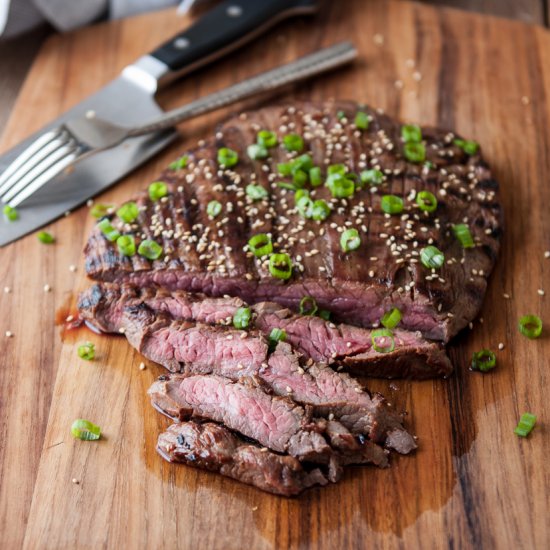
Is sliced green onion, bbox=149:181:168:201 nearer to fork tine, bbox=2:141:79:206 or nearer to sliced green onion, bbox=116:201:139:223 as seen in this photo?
sliced green onion, bbox=116:201:139:223

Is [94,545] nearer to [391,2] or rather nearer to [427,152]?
[427,152]

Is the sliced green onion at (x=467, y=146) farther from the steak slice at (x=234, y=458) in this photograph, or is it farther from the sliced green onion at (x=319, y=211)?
the steak slice at (x=234, y=458)

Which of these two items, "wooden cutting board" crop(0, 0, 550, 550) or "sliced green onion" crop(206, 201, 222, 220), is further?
"sliced green onion" crop(206, 201, 222, 220)

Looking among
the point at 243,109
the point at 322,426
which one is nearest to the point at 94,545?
the point at 322,426

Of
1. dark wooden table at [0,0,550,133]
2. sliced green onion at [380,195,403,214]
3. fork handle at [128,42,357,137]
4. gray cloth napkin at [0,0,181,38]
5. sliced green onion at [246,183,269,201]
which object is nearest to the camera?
sliced green onion at [380,195,403,214]

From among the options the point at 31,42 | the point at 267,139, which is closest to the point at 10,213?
the point at 267,139

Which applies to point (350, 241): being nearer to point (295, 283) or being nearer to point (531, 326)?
point (295, 283)

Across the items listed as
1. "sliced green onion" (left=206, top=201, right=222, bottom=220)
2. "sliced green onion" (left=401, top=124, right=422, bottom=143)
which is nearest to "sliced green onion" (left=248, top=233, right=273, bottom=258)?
"sliced green onion" (left=206, top=201, right=222, bottom=220)
